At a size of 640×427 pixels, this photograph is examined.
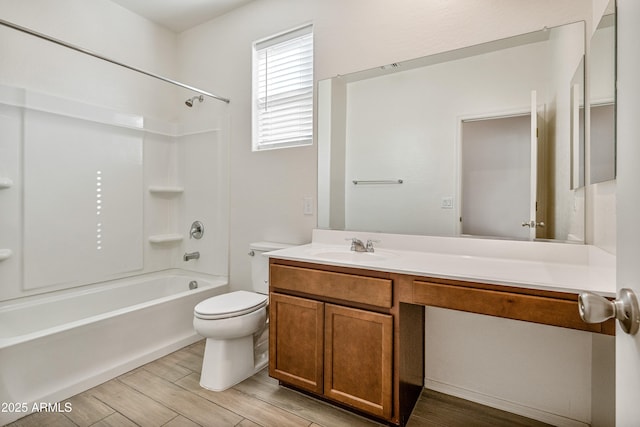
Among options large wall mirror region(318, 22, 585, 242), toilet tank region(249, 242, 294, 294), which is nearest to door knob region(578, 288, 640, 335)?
large wall mirror region(318, 22, 585, 242)

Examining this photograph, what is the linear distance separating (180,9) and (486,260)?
10.2 ft

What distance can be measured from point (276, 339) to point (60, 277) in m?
1.76

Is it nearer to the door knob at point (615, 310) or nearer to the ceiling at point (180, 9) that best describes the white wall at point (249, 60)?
the ceiling at point (180, 9)

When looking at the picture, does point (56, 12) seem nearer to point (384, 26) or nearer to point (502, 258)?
point (384, 26)

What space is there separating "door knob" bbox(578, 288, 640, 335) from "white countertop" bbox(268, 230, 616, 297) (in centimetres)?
75

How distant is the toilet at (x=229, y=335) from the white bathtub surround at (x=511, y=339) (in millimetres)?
438

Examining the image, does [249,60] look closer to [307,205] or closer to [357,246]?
[307,205]

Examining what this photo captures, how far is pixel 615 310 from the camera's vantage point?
51cm

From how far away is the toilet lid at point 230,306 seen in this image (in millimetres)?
1873

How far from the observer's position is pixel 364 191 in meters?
2.18

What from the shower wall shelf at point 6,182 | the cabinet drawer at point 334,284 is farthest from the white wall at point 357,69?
the shower wall shelf at point 6,182

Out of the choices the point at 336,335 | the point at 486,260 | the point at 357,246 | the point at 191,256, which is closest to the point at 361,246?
the point at 357,246

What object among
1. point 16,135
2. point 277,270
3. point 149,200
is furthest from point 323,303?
point 16,135

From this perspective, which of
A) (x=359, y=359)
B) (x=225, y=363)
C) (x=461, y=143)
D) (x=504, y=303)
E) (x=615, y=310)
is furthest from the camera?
(x=225, y=363)
